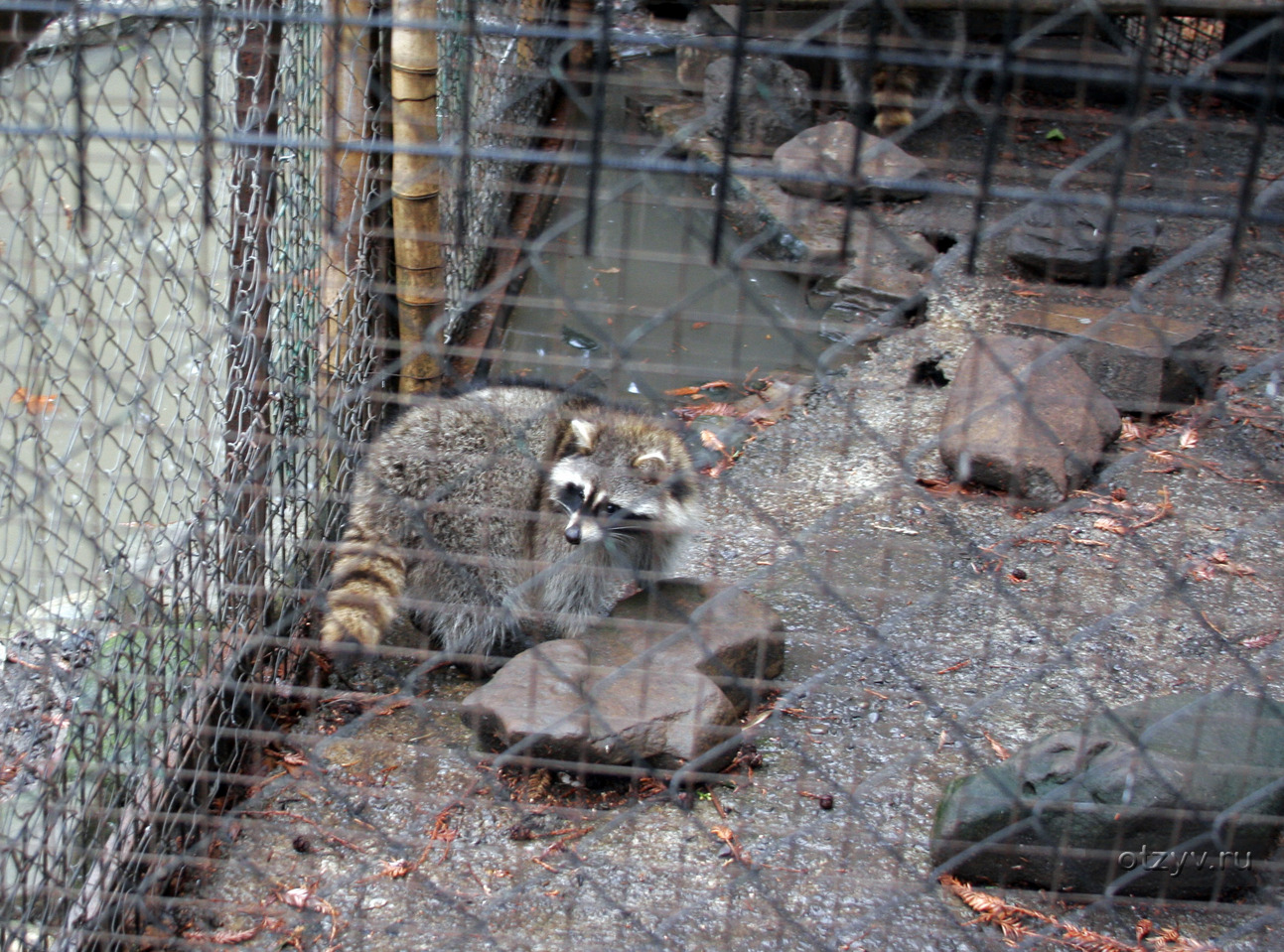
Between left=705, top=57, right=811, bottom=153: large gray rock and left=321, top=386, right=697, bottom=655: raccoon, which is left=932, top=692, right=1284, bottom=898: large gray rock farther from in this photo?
left=705, top=57, right=811, bottom=153: large gray rock

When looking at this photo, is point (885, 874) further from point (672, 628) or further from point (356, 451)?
point (356, 451)

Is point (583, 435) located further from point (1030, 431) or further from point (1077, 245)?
point (1077, 245)

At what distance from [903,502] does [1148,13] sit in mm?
2780

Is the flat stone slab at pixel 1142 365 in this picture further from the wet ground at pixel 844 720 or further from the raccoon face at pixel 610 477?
the raccoon face at pixel 610 477

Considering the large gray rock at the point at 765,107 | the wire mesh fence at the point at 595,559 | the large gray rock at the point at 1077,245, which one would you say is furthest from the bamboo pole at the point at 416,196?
the large gray rock at the point at 765,107

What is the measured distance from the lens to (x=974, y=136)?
6.35 metres

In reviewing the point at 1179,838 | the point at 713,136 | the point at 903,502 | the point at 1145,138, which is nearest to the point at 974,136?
the point at 1145,138

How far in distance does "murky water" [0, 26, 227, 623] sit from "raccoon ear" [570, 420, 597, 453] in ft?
3.18

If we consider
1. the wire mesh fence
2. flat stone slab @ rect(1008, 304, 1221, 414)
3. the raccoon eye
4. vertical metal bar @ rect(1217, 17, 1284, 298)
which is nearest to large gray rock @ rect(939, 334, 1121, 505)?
the wire mesh fence

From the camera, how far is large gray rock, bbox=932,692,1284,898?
7.23 ft

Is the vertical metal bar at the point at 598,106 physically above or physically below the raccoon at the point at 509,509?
above

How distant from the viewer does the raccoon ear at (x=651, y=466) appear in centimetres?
324

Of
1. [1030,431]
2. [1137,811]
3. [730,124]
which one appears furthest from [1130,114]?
[1030,431]

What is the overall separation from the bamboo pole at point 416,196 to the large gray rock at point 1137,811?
170cm
